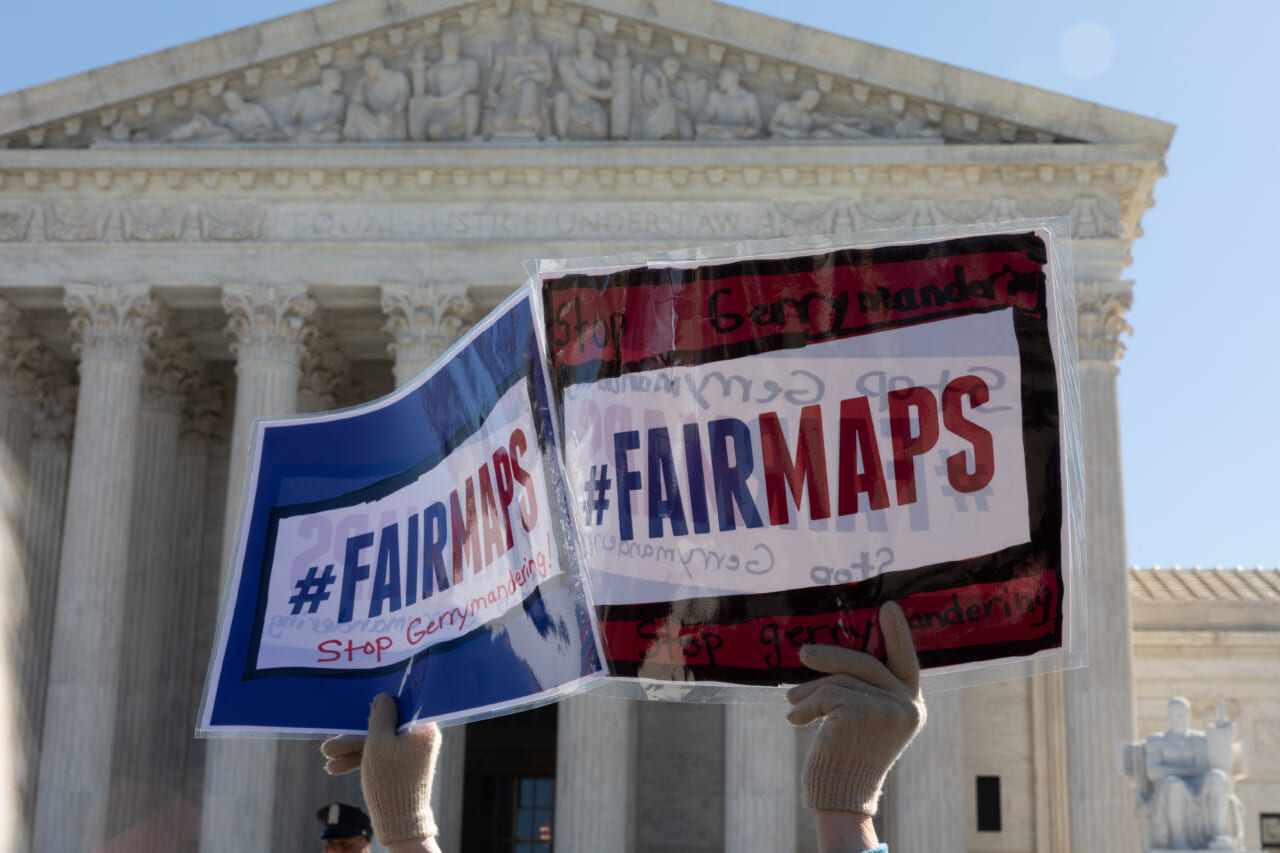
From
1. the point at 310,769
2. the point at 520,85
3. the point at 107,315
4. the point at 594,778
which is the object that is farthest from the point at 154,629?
the point at 520,85

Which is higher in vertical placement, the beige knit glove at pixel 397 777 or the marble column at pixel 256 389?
the marble column at pixel 256 389

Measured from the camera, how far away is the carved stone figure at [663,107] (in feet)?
111

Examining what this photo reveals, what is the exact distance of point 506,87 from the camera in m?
34.6

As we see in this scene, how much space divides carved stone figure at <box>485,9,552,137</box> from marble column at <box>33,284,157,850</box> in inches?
331

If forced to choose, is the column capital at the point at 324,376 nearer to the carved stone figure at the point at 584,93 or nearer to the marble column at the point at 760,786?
the carved stone figure at the point at 584,93

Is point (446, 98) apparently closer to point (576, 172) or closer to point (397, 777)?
point (576, 172)

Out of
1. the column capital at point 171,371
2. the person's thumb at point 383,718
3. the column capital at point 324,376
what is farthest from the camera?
the column capital at point 324,376

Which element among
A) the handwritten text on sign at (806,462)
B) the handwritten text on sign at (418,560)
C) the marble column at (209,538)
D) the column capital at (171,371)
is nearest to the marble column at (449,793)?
the marble column at (209,538)

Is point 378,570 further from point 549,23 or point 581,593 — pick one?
point 549,23

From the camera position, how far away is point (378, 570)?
682 cm

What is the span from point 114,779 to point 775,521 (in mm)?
32096

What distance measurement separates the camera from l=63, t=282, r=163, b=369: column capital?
33.5m

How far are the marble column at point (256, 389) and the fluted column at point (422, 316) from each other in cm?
190

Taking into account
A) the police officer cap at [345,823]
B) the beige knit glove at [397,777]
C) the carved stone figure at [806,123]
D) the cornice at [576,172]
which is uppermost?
the carved stone figure at [806,123]
